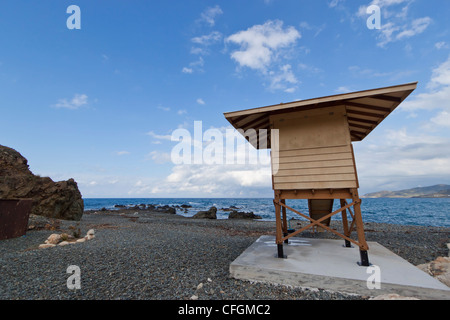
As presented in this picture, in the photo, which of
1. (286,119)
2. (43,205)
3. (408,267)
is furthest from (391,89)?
(43,205)

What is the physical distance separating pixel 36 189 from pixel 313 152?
67.0 feet

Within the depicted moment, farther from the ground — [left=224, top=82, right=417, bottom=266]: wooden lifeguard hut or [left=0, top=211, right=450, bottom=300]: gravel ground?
[left=224, top=82, right=417, bottom=266]: wooden lifeguard hut

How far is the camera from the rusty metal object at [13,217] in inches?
348

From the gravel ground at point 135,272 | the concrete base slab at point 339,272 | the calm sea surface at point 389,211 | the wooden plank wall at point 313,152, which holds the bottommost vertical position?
the calm sea surface at point 389,211

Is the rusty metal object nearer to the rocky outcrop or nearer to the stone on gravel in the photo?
the rocky outcrop

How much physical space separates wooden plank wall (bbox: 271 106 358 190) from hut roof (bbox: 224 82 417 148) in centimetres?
39

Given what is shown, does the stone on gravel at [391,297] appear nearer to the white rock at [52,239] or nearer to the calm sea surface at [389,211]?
the white rock at [52,239]

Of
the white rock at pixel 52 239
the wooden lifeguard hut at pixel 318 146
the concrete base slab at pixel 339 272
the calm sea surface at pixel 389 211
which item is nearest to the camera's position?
the concrete base slab at pixel 339 272

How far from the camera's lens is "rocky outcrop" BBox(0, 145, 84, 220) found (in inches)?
598

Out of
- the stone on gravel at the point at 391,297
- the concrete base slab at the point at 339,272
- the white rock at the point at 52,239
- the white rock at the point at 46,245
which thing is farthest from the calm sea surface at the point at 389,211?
the stone on gravel at the point at 391,297

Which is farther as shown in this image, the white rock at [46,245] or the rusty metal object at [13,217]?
the rusty metal object at [13,217]

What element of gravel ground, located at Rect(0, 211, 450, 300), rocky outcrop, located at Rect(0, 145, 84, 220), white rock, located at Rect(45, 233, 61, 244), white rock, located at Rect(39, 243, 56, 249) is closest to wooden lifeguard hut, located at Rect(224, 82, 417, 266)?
gravel ground, located at Rect(0, 211, 450, 300)
